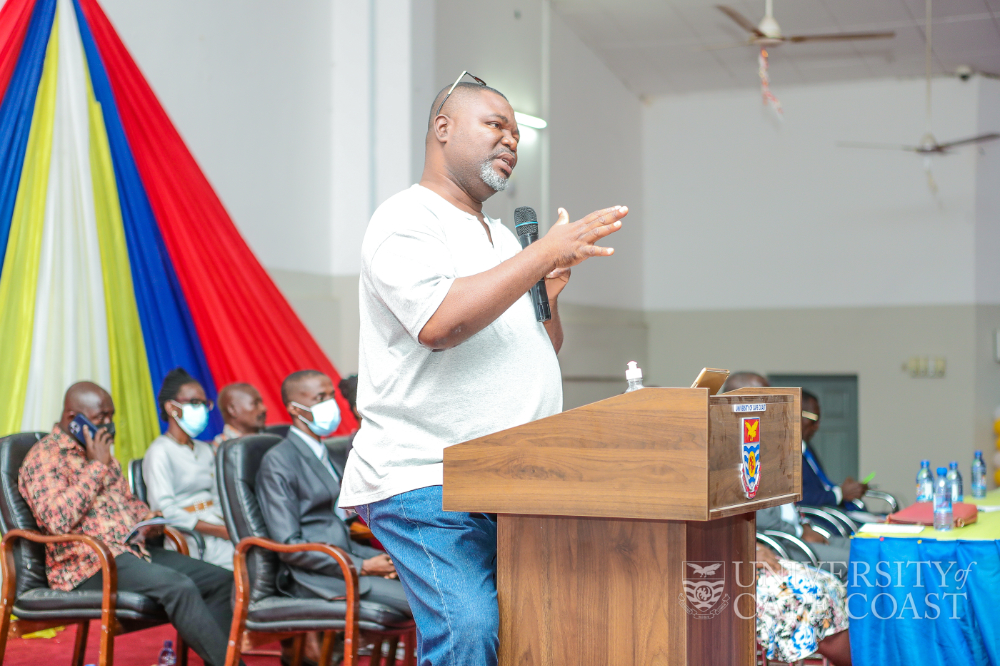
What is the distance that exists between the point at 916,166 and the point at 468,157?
365 inches

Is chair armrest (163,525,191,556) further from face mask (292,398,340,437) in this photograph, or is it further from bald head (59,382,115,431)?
face mask (292,398,340,437)

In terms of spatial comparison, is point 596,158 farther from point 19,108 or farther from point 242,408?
point 19,108

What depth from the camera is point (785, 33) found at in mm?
9125

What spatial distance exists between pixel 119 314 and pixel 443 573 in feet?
11.2

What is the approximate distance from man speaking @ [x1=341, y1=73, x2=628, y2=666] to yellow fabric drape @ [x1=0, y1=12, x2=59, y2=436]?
9.36ft

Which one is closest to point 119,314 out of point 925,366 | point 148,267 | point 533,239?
point 148,267

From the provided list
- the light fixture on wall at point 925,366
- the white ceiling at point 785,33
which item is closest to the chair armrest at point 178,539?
the white ceiling at point 785,33

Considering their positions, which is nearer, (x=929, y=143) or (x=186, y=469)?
(x=186, y=469)

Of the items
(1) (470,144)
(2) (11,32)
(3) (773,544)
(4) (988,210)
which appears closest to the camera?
(1) (470,144)

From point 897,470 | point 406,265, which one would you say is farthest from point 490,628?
point 897,470

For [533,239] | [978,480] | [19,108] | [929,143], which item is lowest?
[978,480]

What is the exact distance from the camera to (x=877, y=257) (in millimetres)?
10086

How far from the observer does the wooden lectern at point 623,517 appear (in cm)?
143

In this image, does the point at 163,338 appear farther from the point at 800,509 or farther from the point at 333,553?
the point at 800,509
